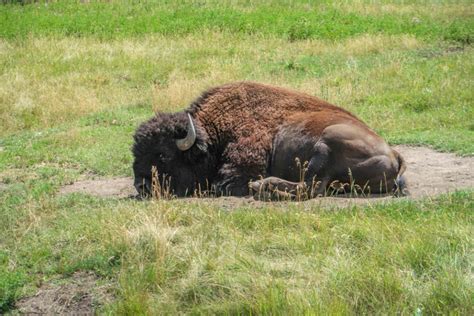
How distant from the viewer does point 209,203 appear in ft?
30.3

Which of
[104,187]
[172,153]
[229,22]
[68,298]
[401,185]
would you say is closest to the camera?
[68,298]

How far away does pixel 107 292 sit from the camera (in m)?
7.54

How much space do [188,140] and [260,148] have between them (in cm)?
88

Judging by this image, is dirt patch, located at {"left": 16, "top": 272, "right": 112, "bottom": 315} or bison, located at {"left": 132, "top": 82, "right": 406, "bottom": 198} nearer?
dirt patch, located at {"left": 16, "top": 272, "right": 112, "bottom": 315}

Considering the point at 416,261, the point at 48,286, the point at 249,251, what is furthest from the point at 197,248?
the point at 416,261

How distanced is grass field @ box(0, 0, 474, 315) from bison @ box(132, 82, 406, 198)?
0.90 meters

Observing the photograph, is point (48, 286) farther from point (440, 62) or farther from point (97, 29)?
point (97, 29)

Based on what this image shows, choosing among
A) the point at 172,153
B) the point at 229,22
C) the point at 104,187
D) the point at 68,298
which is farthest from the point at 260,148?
the point at 229,22

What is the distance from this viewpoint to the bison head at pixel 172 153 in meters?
10.3

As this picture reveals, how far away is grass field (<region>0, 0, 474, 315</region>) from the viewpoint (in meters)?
7.17

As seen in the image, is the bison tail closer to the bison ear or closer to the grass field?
the grass field

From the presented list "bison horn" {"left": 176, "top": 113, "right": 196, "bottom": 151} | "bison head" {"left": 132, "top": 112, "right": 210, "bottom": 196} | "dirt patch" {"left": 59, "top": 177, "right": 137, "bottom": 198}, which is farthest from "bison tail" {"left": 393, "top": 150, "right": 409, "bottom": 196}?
"dirt patch" {"left": 59, "top": 177, "right": 137, "bottom": 198}

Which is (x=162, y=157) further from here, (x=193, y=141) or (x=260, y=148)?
(x=260, y=148)

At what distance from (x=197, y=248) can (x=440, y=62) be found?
10.6 meters
